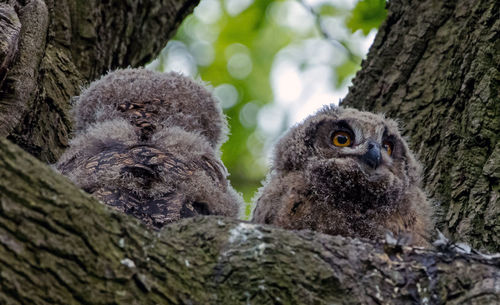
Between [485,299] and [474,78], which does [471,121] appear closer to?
[474,78]

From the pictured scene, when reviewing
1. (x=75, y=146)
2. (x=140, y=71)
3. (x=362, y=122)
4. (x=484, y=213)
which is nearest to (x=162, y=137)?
(x=75, y=146)

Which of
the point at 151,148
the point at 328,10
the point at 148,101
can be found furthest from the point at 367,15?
the point at 151,148

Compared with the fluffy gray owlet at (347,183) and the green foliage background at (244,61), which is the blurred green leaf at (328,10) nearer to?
the green foliage background at (244,61)

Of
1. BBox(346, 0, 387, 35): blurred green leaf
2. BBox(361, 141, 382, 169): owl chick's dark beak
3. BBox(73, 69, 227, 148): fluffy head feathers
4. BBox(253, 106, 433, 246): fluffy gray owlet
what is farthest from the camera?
BBox(346, 0, 387, 35): blurred green leaf

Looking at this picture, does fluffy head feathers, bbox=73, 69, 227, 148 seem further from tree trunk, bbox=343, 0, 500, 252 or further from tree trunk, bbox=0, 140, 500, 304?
tree trunk, bbox=0, 140, 500, 304

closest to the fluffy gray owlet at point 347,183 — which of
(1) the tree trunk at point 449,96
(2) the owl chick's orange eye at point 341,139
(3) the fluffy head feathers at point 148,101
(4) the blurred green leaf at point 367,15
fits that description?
(2) the owl chick's orange eye at point 341,139

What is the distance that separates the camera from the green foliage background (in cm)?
632

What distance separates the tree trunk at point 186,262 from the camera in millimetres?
1473

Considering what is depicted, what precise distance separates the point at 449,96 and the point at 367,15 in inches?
58.4

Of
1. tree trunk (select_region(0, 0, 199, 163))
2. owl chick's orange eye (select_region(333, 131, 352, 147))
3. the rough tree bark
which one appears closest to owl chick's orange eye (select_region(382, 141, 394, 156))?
owl chick's orange eye (select_region(333, 131, 352, 147))

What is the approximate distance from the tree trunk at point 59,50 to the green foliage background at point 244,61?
1.61m

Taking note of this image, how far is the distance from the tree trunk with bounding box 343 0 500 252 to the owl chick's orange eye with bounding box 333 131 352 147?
0.55m

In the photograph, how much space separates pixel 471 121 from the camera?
318 cm

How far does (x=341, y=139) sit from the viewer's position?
3.07m
